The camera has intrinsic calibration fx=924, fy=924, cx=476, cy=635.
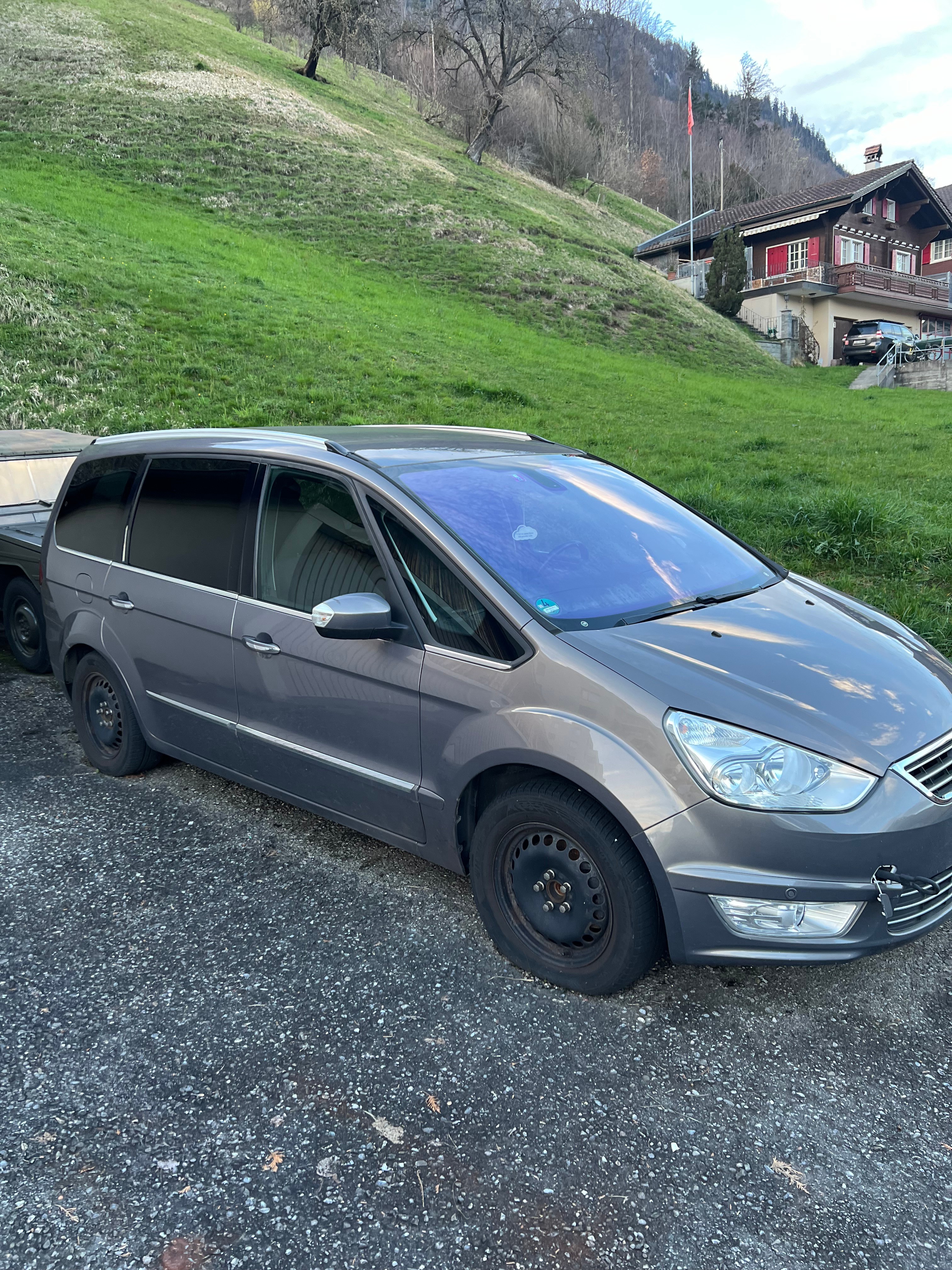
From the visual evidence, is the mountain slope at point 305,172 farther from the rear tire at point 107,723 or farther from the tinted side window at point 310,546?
the tinted side window at point 310,546

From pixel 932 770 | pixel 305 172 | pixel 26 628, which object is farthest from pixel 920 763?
pixel 305 172

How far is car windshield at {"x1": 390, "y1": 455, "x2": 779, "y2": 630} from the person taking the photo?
312 cm

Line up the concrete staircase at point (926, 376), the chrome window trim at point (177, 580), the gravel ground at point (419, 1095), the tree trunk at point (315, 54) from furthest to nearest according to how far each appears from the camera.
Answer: the tree trunk at point (315, 54) < the concrete staircase at point (926, 376) < the chrome window trim at point (177, 580) < the gravel ground at point (419, 1095)

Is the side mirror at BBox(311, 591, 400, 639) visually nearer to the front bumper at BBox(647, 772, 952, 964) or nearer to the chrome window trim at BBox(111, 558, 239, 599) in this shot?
the chrome window trim at BBox(111, 558, 239, 599)

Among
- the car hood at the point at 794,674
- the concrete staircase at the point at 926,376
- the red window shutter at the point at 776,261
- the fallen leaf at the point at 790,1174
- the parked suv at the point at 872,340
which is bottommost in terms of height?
the fallen leaf at the point at 790,1174

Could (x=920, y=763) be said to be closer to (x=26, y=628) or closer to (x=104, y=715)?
(x=104, y=715)

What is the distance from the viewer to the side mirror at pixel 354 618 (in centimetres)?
298

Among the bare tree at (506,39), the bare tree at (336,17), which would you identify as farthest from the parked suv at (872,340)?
the bare tree at (336,17)

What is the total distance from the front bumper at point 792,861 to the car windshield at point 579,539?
0.77 metres

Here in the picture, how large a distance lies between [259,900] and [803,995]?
75.1 inches

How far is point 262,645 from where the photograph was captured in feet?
11.6

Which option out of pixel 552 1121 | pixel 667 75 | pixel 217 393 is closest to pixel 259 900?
pixel 552 1121

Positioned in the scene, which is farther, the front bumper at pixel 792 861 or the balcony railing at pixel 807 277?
the balcony railing at pixel 807 277

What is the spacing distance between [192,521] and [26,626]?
9.42 ft
